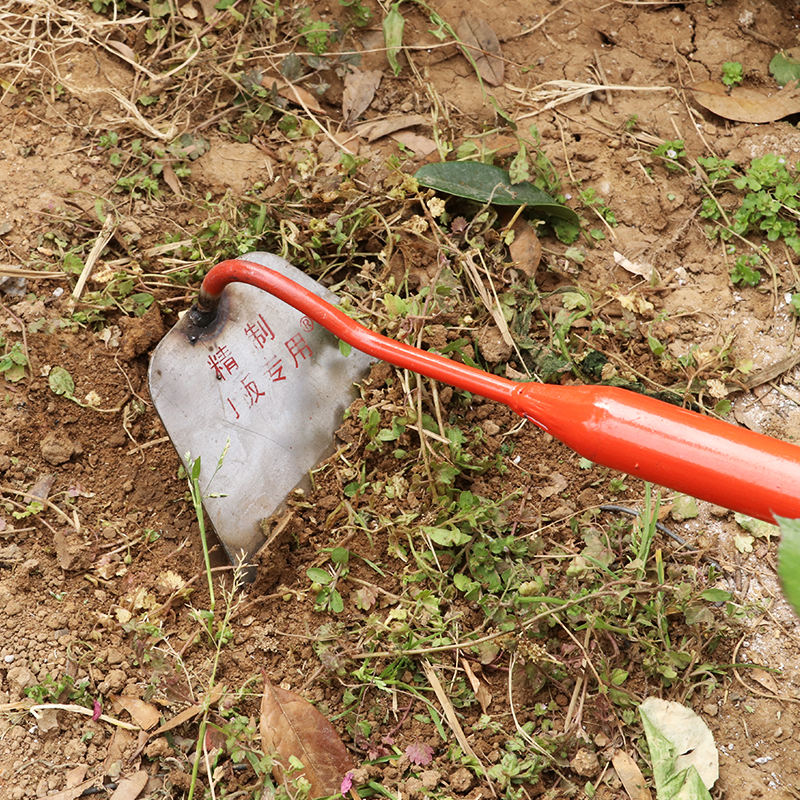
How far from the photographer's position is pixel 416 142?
2367 millimetres

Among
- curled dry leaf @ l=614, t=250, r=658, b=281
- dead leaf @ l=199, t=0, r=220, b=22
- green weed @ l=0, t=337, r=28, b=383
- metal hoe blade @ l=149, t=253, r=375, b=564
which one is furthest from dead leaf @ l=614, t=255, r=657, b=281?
green weed @ l=0, t=337, r=28, b=383

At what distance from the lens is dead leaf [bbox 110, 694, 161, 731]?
1721 mm

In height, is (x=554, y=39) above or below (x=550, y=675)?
above

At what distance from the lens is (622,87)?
2.42 meters

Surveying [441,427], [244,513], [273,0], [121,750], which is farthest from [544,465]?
[273,0]

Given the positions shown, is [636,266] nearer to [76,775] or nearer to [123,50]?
[123,50]

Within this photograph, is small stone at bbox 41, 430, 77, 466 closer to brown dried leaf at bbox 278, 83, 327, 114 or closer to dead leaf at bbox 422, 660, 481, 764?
dead leaf at bbox 422, 660, 481, 764

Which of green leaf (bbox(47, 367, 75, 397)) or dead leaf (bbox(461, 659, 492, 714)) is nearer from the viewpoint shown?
dead leaf (bbox(461, 659, 492, 714))

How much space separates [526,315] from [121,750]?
144cm

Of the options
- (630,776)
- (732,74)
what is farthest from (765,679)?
(732,74)

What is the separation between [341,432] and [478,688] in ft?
2.27

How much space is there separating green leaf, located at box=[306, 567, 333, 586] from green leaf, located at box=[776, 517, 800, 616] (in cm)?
110

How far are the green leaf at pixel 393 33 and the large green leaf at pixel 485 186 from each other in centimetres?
47

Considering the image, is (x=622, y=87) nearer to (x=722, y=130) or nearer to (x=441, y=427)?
(x=722, y=130)
